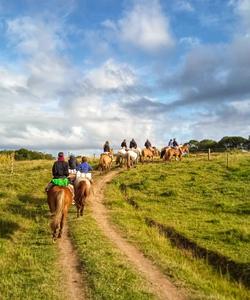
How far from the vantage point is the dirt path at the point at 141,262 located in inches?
467

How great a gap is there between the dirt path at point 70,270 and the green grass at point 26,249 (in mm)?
209

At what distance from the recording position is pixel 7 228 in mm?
20297

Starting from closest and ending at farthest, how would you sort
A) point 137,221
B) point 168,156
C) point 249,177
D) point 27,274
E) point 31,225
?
point 27,274 < point 31,225 < point 137,221 < point 249,177 < point 168,156

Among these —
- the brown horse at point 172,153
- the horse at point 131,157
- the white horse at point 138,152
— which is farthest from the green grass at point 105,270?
the brown horse at point 172,153

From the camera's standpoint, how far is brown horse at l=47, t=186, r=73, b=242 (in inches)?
695

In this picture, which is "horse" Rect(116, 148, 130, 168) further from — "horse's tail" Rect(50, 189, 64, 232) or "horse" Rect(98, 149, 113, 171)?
"horse's tail" Rect(50, 189, 64, 232)

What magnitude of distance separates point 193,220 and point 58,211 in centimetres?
Result: 885

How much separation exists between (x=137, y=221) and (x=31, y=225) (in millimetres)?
4828

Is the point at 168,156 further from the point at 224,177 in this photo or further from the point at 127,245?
the point at 127,245

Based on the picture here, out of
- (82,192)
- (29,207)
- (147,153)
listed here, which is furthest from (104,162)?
(82,192)

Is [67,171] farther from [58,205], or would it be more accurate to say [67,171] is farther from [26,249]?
[26,249]

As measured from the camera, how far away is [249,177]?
36.9 m

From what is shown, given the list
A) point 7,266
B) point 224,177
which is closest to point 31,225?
point 7,266

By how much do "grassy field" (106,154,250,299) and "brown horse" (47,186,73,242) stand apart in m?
Result: 2.66
